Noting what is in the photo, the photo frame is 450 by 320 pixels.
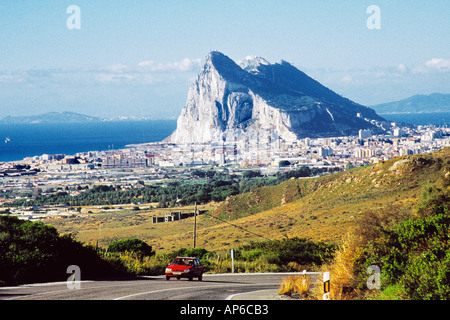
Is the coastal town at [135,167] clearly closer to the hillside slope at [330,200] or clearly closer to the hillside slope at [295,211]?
the hillside slope at [295,211]

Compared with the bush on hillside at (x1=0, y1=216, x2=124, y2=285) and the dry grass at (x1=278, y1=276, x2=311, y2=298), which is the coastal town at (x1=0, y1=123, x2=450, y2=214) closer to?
the bush on hillside at (x1=0, y1=216, x2=124, y2=285)

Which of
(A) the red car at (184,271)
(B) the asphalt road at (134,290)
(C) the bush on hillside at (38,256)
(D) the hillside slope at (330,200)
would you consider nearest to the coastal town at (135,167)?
(D) the hillside slope at (330,200)

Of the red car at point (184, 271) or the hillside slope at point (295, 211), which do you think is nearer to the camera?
the red car at point (184, 271)

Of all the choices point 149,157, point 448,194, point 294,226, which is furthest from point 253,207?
point 149,157

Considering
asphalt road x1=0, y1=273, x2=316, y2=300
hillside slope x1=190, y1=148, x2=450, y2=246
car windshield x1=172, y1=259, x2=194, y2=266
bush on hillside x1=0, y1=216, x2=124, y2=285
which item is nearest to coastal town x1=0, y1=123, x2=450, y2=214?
hillside slope x1=190, y1=148, x2=450, y2=246

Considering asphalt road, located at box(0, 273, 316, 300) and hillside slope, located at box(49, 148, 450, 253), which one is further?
hillside slope, located at box(49, 148, 450, 253)
